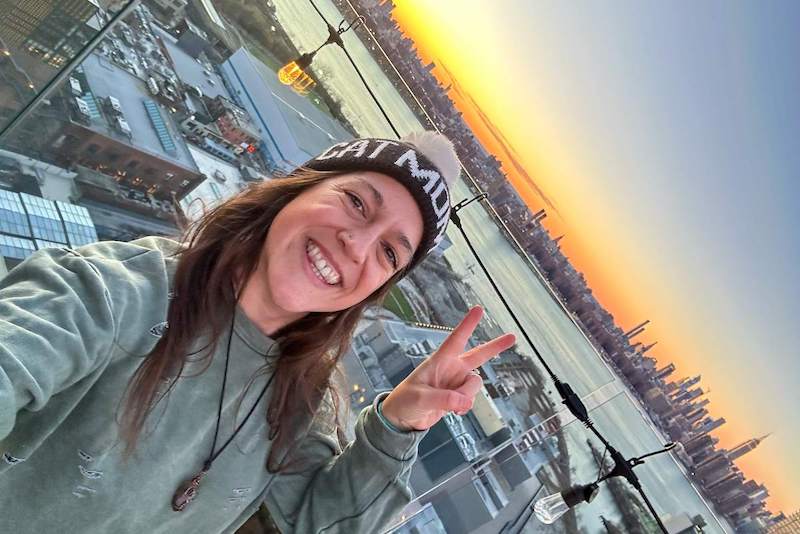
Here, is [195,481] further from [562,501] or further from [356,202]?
[562,501]

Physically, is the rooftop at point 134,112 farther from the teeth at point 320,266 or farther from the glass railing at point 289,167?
the teeth at point 320,266

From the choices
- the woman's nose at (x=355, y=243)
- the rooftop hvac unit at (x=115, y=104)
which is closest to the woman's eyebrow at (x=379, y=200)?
the woman's nose at (x=355, y=243)

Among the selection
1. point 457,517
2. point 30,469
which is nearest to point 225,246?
point 30,469

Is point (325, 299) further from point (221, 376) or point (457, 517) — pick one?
point (457, 517)

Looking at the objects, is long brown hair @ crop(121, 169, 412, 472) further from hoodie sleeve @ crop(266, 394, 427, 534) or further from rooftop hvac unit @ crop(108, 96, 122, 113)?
rooftop hvac unit @ crop(108, 96, 122, 113)

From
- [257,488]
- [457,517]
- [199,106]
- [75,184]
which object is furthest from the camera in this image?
[199,106]

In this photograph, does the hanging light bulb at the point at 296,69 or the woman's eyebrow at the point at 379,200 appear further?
the hanging light bulb at the point at 296,69

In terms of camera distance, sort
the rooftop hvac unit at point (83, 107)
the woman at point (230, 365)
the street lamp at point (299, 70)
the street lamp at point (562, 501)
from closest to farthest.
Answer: the woman at point (230, 365)
the rooftop hvac unit at point (83, 107)
the street lamp at point (562, 501)
the street lamp at point (299, 70)

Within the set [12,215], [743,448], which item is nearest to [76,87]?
[12,215]
